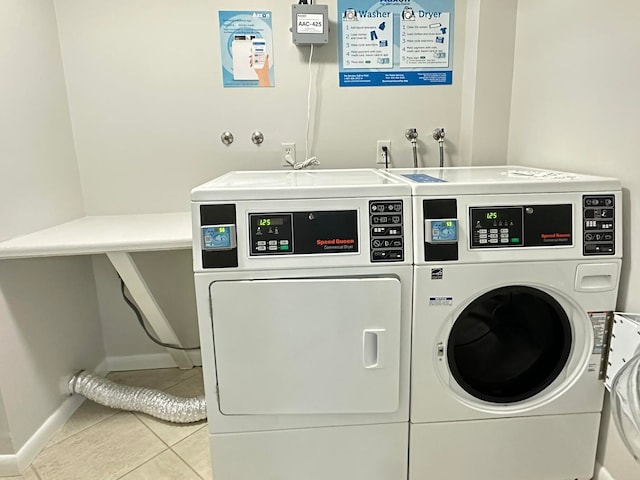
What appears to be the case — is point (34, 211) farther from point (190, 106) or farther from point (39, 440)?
point (39, 440)

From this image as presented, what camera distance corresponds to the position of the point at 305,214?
113 centimetres

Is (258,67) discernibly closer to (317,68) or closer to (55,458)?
(317,68)

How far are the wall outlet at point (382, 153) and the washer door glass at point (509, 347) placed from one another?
3.03 ft

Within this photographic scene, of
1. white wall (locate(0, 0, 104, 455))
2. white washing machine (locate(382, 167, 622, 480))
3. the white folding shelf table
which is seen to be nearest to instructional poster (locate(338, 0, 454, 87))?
white washing machine (locate(382, 167, 622, 480))

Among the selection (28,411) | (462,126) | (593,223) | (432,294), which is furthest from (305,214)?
(28,411)

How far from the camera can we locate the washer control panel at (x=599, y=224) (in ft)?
3.78

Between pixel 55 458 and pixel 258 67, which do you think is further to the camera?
pixel 258 67

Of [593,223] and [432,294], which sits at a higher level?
[593,223]

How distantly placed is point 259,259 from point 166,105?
1112mm

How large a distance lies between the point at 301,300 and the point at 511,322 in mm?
712

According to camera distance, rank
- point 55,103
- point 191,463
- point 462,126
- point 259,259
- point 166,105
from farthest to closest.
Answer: point 462,126 → point 166,105 → point 55,103 → point 191,463 → point 259,259

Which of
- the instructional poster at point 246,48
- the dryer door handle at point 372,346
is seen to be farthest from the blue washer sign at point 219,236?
the instructional poster at point 246,48

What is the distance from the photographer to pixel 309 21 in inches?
67.6

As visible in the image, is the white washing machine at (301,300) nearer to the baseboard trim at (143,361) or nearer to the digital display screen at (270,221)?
the digital display screen at (270,221)
